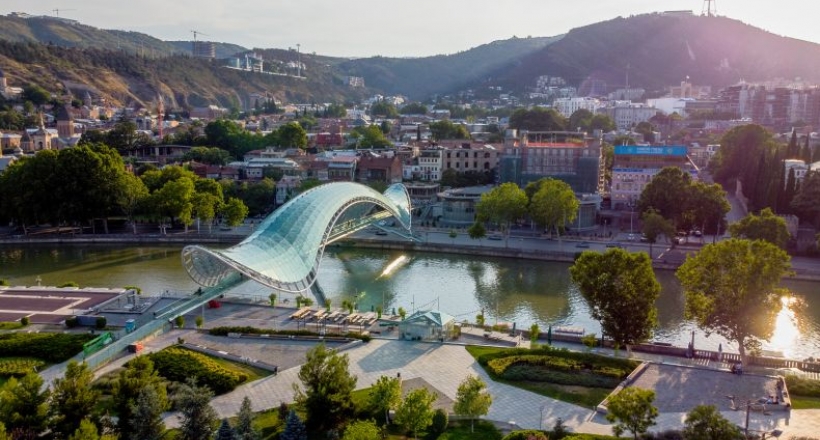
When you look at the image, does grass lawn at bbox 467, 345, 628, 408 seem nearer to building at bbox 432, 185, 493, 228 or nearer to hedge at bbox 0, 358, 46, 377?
hedge at bbox 0, 358, 46, 377

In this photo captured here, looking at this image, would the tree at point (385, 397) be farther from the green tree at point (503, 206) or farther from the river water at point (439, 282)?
the green tree at point (503, 206)

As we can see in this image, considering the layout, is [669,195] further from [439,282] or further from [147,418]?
[147,418]

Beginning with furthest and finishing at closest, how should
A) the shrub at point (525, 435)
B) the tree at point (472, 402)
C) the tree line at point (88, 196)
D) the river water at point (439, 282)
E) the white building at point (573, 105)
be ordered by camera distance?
the white building at point (573, 105) → the tree line at point (88, 196) → the river water at point (439, 282) → the tree at point (472, 402) → the shrub at point (525, 435)

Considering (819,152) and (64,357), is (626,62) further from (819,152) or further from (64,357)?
(64,357)

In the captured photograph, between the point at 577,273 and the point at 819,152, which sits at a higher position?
the point at 819,152

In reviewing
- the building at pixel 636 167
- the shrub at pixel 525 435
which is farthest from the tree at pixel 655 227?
the shrub at pixel 525 435

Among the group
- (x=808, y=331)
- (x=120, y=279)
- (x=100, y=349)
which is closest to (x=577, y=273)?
(x=808, y=331)
